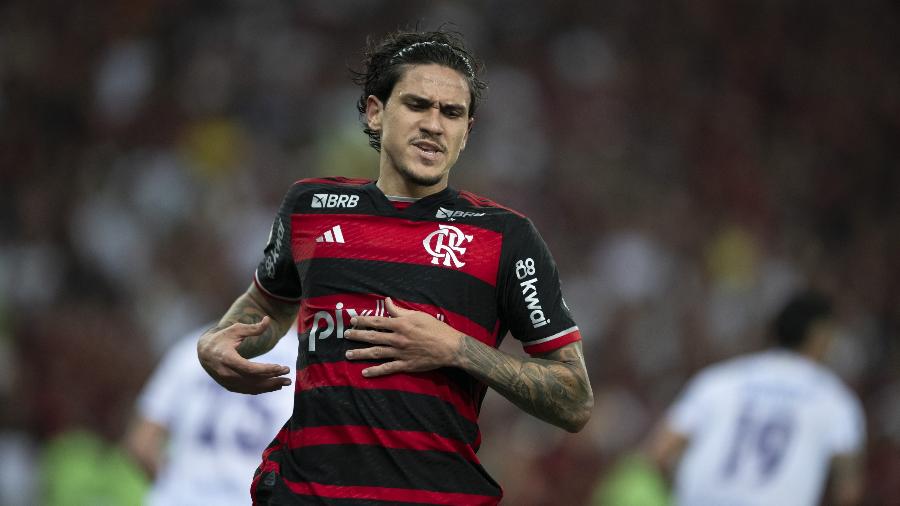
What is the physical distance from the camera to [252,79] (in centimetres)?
1373

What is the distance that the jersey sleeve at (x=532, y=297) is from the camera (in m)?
3.45

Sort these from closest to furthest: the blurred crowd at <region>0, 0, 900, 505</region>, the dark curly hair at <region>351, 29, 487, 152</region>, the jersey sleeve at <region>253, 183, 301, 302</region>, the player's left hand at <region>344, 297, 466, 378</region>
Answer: the player's left hand at <region>344, 297, 466, 378</region>, the dark curly hair at <region>351, 29, 487, 152</region>, the jersey sleeve at <region>253, 183, 301, 302</region>, the blurred crowd at <region>0, 0, 900, 505</region>

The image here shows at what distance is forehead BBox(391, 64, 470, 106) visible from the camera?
138 inches

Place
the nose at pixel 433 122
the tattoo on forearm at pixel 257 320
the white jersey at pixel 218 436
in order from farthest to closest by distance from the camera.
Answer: the white jersey at pixel 218 436
the tattoo on forearm at pixel 257 320
the nose at pixel 433 122

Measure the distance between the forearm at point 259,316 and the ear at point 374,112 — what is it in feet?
1.96

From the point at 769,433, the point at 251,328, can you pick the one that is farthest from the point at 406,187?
the point at 769,433

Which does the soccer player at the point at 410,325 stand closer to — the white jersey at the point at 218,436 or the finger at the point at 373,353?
the finger at the point at 373,353

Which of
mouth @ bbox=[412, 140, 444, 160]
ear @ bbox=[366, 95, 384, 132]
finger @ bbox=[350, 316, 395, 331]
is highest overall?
ear @ bbox=[366, 95, 384, 132]

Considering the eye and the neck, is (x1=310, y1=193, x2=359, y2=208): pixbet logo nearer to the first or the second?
the neck

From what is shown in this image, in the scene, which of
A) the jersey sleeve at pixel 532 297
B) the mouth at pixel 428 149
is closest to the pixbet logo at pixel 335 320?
the jersey sleeve at pixel 532 297

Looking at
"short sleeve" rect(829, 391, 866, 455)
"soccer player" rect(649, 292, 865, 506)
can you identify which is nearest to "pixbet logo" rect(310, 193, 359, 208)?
Result: "soccer player" rect(649, 292, 865, 506)

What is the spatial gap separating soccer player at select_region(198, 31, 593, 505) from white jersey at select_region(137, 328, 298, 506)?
2.12 m

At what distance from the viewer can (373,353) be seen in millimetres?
3287

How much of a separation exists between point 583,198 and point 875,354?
3.21 meters
